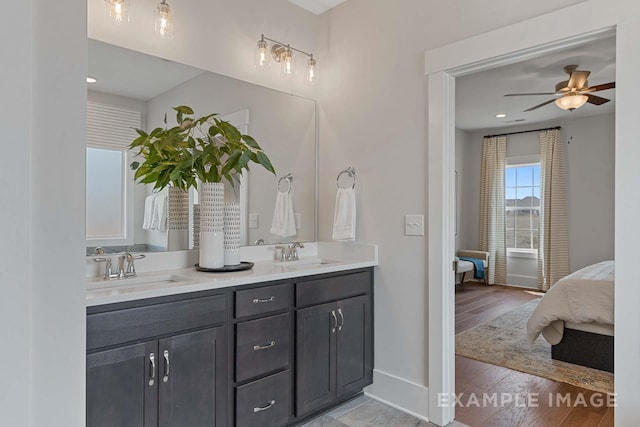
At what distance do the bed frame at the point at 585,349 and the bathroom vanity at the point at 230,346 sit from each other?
1.75 m

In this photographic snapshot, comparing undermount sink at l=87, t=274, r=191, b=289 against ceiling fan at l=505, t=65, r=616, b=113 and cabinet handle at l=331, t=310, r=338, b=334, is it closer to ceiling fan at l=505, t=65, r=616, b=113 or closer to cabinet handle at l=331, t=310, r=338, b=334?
cabinet handle at l=331, t=310, r=338, b=334

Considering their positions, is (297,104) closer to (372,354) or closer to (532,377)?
(372,354)

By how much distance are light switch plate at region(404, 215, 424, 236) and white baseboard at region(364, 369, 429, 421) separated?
2.95 ft

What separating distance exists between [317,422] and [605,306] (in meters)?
2.27

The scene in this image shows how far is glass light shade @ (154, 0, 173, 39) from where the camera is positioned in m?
2.09

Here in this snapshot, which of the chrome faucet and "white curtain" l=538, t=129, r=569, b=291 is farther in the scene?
"white curtain" l=538, t=129, r=569, b=291

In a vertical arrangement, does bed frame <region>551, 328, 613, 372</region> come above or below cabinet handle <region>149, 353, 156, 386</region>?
below

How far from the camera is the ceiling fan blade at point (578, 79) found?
365 cm

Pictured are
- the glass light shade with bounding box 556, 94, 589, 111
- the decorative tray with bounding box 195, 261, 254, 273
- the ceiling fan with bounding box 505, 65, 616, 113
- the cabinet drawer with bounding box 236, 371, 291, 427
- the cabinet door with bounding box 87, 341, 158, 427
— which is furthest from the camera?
the glass light shade with bounding box 556, 94, 589, 111

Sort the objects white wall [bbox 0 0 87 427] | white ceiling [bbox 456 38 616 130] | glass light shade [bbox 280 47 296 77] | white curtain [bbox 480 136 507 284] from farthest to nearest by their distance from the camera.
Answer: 1. white curtain [bbox 480 136 507 284]
2. white ceiling [bbox 456 38 616 130]
3. glass light shade [bbox 280 47 296 77]
4. white wall [bbox 0 0 87 427]

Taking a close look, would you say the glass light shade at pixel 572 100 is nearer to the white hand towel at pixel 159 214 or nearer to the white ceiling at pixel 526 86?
the white ceiling at pixel 526 86

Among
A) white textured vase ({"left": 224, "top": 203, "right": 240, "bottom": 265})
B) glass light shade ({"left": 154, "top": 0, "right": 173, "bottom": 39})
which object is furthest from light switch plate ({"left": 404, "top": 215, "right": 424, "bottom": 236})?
glass light shade ({"left": 154, "top": 0, "right": 173, "bottom": 39})
